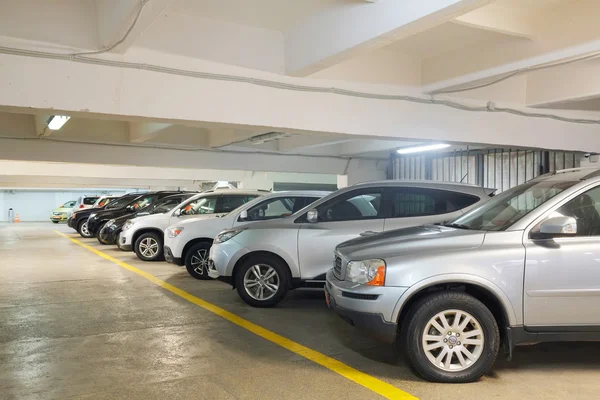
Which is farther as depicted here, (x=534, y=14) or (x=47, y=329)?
(x=534, y=14)

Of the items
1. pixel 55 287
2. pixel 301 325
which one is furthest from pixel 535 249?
pixel 55 287

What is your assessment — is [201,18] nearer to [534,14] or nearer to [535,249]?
[534,14]

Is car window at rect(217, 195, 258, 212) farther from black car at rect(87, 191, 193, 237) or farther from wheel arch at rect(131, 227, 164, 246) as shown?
black car at rect(87, 191, 193, 237)

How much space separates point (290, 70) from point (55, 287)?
18.3ft

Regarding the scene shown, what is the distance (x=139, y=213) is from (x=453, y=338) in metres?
11.1

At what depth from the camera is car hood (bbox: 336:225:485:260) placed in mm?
4293

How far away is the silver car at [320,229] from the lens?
6805 millimetres

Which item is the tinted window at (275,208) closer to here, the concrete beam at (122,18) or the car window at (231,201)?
the car window at (231,201)

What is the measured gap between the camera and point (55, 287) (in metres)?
8.85

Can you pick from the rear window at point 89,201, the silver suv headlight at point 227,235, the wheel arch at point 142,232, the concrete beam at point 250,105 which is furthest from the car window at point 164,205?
the rear window at point 89,201

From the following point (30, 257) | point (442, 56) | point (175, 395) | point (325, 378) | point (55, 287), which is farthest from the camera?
point (30, 257)

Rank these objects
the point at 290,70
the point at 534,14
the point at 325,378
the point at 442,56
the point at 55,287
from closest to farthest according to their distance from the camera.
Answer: the point at 325,378 → the point at 534,14 → the point at 290,70 → the point at 442,56 → the point at 55,287

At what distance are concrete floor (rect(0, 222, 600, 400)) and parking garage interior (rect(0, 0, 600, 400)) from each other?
→ 26 millimetres

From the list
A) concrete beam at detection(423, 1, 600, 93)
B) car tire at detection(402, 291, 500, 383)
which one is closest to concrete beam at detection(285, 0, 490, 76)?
concrete beam at detection(423, 1, 600, 93)
